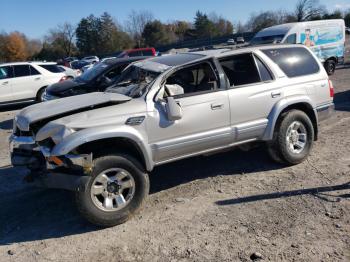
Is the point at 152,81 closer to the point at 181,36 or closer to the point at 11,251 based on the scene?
the point at 11,251

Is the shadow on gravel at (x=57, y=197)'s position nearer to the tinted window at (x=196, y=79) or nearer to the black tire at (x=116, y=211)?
the black tire at (x=116, y=211)

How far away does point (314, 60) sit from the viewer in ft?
19.8

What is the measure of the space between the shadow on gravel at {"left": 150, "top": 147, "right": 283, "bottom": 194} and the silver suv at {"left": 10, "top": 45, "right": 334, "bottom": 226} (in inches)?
16.2

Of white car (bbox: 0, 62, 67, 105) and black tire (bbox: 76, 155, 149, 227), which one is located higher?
white car (bbox: 0, 62, 67, 105)

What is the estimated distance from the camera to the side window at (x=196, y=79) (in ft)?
16.5

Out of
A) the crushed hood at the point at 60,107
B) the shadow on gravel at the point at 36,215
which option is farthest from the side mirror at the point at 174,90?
the shadow on gravel at the point at 36,215

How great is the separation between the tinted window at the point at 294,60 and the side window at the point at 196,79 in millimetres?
1041

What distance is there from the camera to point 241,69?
18.0 ft

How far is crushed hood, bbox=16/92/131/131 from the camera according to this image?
4.32 meters

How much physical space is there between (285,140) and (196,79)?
155 cm

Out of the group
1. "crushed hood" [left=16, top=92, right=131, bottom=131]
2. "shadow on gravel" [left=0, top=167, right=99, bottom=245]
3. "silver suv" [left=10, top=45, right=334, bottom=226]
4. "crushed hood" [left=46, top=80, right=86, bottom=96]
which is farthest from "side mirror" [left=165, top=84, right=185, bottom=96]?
"crushed hood" [left=46, top=80, right=86, bottom=96]

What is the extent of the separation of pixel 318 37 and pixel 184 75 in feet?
41.7

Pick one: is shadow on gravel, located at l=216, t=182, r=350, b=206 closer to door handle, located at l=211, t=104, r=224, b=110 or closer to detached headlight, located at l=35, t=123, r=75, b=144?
door handle, located at l=211, t=104, r=224, b=110

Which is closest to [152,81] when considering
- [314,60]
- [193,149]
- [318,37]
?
[193,149]
